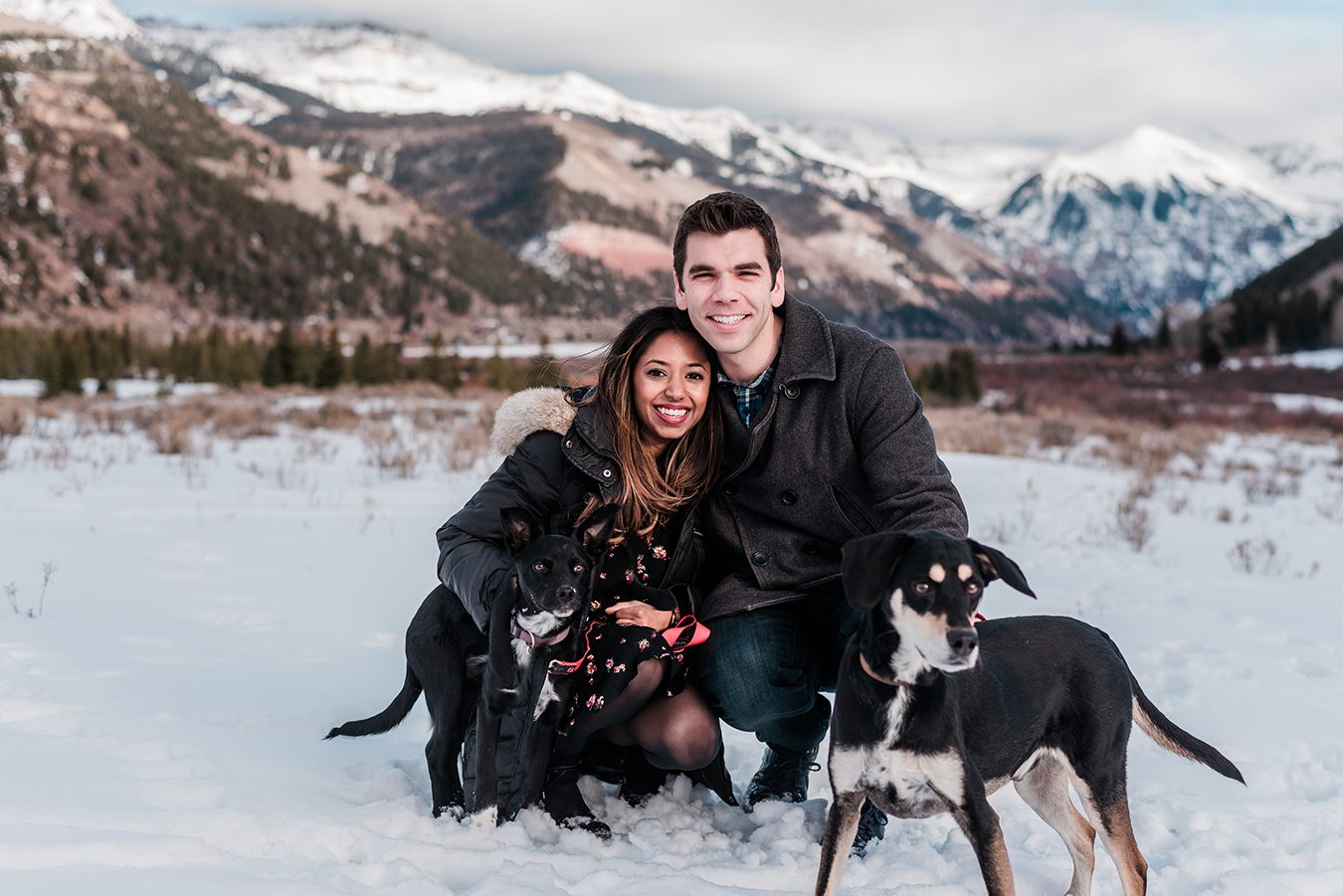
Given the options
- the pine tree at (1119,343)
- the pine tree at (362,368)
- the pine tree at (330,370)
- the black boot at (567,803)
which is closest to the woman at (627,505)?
the black boot at (567,803)

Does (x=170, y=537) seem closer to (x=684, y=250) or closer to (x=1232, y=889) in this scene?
(x=684, y=250)

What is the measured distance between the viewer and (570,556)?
3.14 meters

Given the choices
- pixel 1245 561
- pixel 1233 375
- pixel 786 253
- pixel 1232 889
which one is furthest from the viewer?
pixel 786 253

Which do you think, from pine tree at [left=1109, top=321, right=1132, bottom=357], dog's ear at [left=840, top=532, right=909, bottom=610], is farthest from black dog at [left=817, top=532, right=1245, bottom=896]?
pine tree at [left=1109, top=321, right=1132, bottom=357]

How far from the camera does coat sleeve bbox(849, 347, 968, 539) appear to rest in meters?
3.27

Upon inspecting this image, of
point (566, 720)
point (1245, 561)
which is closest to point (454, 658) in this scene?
point (566, 720)

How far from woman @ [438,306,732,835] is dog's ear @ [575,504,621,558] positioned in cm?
14

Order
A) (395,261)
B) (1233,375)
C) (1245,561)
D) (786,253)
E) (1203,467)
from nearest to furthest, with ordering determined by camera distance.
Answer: (1245,561) < (1203,467) < (1233,375) < (395,261) < (786,253)

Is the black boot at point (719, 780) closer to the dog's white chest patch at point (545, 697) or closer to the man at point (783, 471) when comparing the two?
the man at point (783, 471)

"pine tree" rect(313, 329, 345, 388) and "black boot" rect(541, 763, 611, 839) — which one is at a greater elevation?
"black boot" rect(541, 763, 611, 839)

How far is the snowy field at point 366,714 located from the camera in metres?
2.99

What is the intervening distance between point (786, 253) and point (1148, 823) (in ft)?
622

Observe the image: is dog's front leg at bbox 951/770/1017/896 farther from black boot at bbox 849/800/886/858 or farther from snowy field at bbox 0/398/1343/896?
black boot at bbox 849/800/886/858

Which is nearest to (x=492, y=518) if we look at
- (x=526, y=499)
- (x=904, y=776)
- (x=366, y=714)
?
(x=526, y=499)
